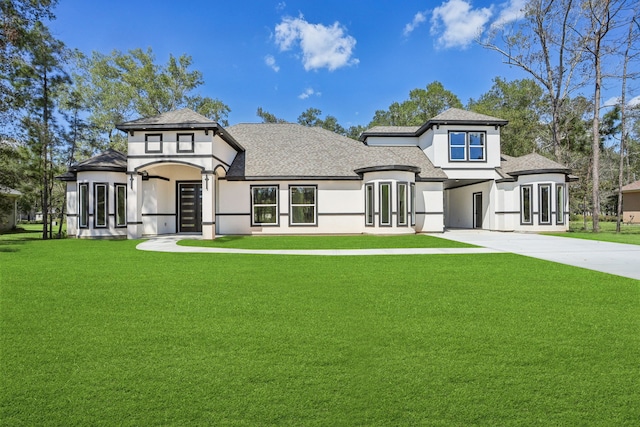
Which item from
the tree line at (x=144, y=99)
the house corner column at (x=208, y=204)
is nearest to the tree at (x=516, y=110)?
the tree line at (x=144, y=99)

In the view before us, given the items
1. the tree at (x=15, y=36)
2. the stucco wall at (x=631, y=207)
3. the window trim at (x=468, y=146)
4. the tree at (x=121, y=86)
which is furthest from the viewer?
the stucco wall at (x=631, y=207)

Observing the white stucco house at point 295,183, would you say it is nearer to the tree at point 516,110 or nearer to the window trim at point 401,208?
the window trim at point 401,208

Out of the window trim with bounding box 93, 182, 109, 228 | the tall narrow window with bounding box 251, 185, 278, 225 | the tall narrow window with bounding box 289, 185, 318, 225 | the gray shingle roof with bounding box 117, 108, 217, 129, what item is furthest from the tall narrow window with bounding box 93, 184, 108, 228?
the tall narrow window with bounding box 289, 185, 318, 225

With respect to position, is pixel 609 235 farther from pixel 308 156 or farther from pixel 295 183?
pixel 295 183

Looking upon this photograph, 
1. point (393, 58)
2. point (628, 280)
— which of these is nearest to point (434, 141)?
point (393, 58)

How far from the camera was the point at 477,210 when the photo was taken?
21.8 meters

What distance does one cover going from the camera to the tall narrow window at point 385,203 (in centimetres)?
1717

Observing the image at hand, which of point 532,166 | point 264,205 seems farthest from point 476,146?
point 264,205

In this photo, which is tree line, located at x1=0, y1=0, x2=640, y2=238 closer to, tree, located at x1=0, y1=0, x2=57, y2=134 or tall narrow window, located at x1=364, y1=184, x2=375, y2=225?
tree, located at x1=0, y1=0, x2=57, y2=134

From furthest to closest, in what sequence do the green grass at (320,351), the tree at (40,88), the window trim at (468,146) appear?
the window trim at (468,146)
the tree at (40,88)
the green grass at (320,351)

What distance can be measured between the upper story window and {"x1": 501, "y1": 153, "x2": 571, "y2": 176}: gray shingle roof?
5.62ft

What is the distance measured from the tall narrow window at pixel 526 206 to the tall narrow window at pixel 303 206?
454 inches

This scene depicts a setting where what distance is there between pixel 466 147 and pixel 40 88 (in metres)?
23.7

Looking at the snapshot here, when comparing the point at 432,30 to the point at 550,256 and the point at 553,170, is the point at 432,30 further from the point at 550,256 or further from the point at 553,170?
the point at 550,256
